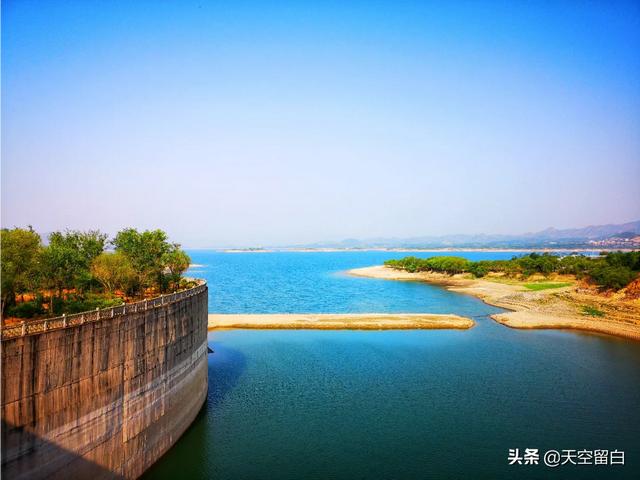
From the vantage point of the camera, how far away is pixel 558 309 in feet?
261

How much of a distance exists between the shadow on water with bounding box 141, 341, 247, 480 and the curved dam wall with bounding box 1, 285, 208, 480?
2.56 ft

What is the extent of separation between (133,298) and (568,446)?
1457 inches

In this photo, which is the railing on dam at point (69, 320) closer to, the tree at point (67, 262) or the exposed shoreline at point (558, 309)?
the tree at point (67, 262)

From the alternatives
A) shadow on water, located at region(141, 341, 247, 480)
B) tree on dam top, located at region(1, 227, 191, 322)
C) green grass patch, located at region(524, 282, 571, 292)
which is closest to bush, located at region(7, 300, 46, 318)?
tree on dam top, located at region(1, 227, 191, 322)

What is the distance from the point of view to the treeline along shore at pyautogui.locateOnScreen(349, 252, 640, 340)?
69.8 m

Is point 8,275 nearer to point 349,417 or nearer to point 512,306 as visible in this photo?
point 349,417

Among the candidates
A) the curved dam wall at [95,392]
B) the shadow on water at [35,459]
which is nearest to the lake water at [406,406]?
the curved dam wall at [95,392]

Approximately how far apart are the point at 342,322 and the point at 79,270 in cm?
4128

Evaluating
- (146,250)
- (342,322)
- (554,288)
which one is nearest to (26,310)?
(146,250)

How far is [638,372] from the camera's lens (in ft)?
153

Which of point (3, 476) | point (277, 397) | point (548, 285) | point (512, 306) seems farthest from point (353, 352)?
point (548, 285)

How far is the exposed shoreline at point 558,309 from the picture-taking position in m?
67.0

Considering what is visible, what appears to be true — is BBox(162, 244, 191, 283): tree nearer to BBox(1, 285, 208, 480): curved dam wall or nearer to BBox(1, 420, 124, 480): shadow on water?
BBox(1, 285, 208, 480): curved dam wall

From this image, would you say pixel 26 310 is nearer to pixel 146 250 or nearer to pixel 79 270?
pixel 79 270
